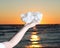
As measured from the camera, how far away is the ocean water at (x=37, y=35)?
1617mm

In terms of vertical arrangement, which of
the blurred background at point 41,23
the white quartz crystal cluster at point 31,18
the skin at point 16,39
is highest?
the blurred background at point 41,23

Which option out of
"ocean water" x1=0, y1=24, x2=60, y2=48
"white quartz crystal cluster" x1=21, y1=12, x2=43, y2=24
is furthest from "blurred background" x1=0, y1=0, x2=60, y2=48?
"white quartz crystal cluster" x1=21, y1=12, x2=43, y2=24

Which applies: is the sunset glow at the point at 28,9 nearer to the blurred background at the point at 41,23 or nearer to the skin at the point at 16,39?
the blurred background at the point at 41,23

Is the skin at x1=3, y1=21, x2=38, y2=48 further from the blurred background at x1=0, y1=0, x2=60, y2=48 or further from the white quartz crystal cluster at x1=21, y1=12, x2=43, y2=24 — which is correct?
the blurred background at x1=0, y1=0, x2=60, y2=48

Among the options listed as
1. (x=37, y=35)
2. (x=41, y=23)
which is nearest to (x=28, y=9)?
(x=41, y=23)

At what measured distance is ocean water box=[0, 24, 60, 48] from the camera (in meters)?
1.62

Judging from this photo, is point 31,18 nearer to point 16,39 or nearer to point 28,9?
point 16,39

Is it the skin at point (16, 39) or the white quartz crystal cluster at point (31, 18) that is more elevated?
the white quartz crystal cluster at point (31, 18)

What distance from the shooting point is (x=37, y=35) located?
5.38ft

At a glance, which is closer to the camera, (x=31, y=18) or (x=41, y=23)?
(x=31, y=18)

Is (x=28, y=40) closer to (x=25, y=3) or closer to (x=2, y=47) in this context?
(x=25, y=3)

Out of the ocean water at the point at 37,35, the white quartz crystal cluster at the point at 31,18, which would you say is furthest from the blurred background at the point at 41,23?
the white quartz crystal cluster at the point at 31,18

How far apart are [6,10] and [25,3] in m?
0.23

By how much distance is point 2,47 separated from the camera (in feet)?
2.06
